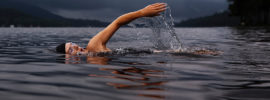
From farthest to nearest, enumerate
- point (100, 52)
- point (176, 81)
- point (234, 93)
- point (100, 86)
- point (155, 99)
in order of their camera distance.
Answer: point (100, 52) < point (176, 81) < point (100, 86) < point (234, 93) < point (155, 99)

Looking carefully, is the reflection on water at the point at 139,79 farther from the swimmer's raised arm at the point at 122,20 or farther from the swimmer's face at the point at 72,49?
the swimmer's face at the point at 72,49

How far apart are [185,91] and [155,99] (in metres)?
0.71

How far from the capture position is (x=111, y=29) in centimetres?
903

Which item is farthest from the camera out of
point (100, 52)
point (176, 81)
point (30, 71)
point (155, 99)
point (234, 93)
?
point (100, 52)

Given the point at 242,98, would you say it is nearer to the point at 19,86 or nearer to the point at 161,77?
the point at 161,77

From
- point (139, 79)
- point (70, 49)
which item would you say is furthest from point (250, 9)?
point (139, 79)

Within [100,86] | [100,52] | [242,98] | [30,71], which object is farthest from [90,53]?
[242,98]

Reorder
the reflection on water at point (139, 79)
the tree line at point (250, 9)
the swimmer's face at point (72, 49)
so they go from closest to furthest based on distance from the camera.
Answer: the reflection on water at point (139, 79) → the swimmer's face at point (72, 49) → the tree line at point (250, 9)

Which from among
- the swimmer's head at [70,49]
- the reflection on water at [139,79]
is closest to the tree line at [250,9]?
the swimmer's head at [70,49]

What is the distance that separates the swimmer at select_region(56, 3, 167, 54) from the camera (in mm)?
8250

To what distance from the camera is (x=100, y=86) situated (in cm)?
445

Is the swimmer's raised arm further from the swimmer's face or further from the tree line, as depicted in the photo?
the tree line

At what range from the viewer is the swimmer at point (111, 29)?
8.25 meters

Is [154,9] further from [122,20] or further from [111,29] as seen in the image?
[111,29]
